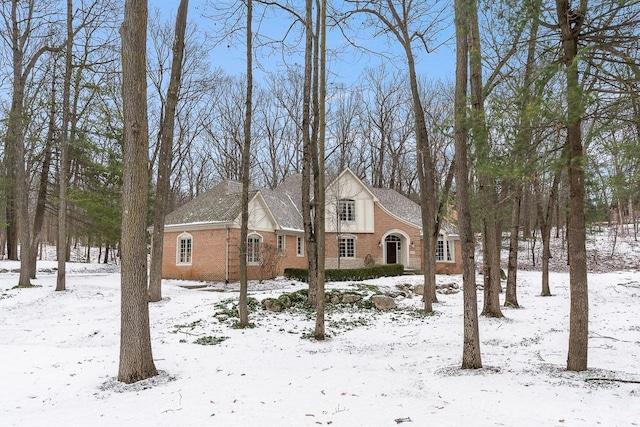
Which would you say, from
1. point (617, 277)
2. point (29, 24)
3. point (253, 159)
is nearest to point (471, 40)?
point (29, 24)

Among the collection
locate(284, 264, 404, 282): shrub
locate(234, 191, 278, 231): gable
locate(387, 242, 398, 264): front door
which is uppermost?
locate(234, 191, 278, 231): gable

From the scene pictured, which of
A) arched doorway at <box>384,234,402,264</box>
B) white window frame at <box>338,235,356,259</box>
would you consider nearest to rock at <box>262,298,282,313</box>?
white window frame at <box>338,235,356,259</box>

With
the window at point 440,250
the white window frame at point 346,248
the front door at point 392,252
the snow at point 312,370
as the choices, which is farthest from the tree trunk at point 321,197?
the front door at point 392,252

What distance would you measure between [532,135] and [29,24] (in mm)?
16926

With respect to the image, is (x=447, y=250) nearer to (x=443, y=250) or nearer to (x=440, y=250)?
(x=443, y=250)

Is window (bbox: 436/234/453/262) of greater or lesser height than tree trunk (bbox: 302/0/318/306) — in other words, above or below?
below

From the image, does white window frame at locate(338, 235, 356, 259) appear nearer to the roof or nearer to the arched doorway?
the arched doorway

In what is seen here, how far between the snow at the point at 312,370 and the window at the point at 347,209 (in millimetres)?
12275

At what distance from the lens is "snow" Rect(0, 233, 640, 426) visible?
4445mm

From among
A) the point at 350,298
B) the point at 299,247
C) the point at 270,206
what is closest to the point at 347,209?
the point at 299,247

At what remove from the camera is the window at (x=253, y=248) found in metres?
19.8

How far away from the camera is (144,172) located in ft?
20.2

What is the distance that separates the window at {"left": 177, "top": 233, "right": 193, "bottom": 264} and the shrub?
15.0 feet

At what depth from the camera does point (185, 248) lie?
67.8 feet
